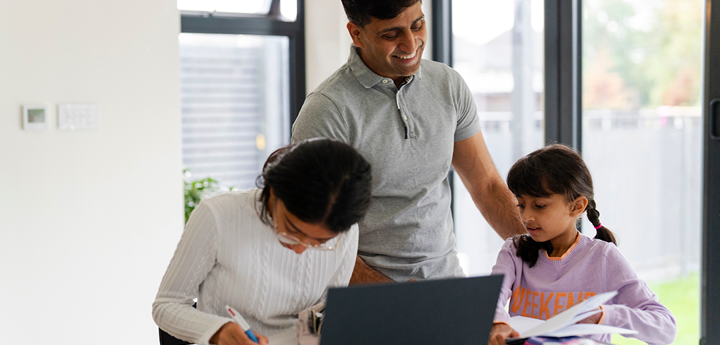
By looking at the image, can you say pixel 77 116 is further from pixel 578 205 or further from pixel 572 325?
pixel 572 325

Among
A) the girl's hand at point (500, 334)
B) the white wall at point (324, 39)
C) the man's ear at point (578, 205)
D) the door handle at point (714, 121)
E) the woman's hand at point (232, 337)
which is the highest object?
the white wall at point (324, 39)

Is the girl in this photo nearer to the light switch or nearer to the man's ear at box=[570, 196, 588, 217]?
the man's ear at box=[570, 196, 588, 217]

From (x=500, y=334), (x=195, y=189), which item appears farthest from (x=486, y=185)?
(x=195, y=189)

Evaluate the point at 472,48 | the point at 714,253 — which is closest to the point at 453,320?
the point at 714,253

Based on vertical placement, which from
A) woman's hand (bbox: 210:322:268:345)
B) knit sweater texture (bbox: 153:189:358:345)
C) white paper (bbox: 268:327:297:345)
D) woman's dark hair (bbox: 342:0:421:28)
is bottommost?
white paper (bbox: 268:327:297:345)

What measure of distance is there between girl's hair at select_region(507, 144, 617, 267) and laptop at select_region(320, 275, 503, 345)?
1.66 feet

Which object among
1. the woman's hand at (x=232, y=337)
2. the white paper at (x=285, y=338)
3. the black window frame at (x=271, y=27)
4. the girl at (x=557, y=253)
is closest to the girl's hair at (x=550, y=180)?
the girl at (x=557, y=253)

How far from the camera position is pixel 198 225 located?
4.07ft

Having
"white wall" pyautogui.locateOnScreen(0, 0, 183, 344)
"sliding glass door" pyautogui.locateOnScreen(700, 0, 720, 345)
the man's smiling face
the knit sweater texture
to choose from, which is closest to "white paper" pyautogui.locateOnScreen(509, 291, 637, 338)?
the knit sweater texture

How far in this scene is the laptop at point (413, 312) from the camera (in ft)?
2.91

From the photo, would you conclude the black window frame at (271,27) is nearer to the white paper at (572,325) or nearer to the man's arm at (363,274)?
the man's arm at (363,274)

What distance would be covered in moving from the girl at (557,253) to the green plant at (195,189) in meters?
1.86

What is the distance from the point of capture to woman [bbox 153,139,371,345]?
106 cm

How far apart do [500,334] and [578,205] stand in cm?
47
